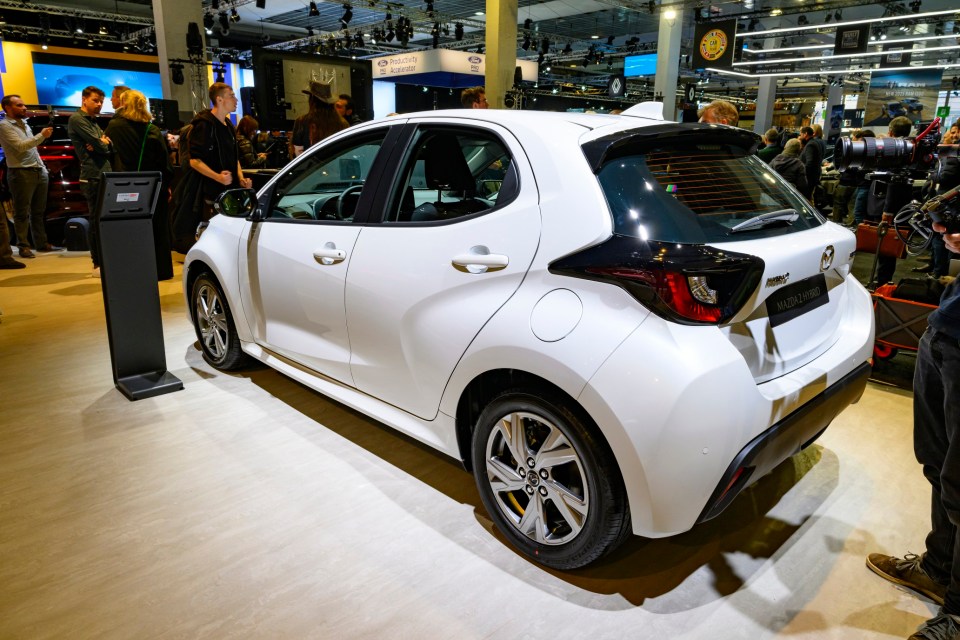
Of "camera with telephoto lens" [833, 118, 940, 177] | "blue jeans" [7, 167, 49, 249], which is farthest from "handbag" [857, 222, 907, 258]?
"blue jeans" [7, 167, 49, 249]

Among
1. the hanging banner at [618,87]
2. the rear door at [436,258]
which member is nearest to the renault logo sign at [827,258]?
the rear door at [436,258]

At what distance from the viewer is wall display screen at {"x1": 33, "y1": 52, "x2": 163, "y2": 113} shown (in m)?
18.2

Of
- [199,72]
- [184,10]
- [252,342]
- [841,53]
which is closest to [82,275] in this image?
[252,342]

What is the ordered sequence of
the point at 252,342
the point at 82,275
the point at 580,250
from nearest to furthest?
the point at 580,250
the point at 252,342
the point at 82,275

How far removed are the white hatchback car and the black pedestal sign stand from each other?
1176 millimetres

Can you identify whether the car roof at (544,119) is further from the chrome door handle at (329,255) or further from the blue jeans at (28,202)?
the blue jeans at (28,202)

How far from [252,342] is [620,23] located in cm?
1927

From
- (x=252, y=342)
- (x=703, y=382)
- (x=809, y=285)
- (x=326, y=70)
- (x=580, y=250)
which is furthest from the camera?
(x=326, y=70)

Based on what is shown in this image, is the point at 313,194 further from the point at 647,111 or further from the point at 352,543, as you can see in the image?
the point at 352,543

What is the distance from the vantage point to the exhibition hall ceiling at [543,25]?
15492mm

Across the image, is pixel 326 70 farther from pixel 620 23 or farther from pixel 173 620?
pixel 620 23

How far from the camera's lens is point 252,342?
3.35m

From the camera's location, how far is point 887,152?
3.91m

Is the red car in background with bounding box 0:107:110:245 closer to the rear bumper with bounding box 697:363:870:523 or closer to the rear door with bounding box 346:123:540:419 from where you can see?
the rear door with bounding box 346:123:540:419
